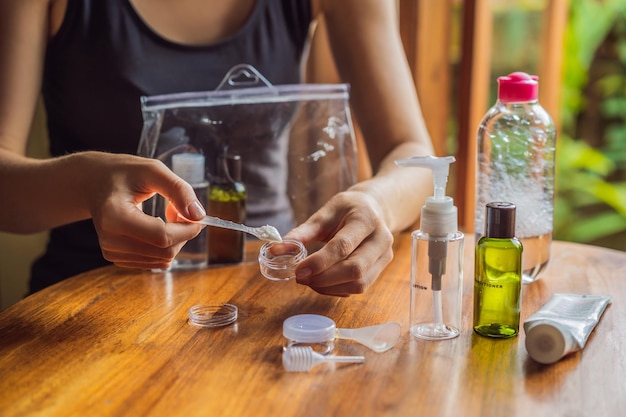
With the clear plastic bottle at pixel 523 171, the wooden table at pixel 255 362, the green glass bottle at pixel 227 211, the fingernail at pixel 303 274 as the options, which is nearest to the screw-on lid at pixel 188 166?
the green glass bottle at pixel 227 211

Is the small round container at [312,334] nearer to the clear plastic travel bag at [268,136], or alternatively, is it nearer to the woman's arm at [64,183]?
the woman's arm at [64,183]

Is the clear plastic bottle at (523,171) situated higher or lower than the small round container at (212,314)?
higher

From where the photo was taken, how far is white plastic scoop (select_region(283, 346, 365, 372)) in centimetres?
74

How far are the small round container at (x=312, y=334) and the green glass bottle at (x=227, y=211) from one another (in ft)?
0.92

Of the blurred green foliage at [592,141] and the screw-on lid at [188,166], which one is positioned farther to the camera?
the blurred green foliage at [592,141]

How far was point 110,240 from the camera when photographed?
85 cm

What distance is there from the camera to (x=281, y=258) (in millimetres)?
894

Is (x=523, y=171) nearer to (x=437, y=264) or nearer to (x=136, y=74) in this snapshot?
(x=437, y=264)

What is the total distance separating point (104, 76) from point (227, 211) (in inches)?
14.1

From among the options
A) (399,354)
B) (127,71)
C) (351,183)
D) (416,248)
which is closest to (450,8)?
(351,183)

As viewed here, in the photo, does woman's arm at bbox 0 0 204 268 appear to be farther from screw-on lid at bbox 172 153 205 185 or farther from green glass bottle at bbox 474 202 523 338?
green glass bottle at bbox 474 202 523 338

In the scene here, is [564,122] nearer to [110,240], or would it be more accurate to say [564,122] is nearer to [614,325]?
[614,325]

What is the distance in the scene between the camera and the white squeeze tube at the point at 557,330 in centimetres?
76

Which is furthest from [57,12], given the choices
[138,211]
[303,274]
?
[303,274]
